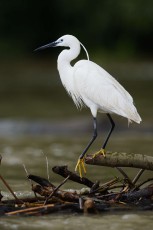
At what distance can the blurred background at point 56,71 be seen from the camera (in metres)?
14.0

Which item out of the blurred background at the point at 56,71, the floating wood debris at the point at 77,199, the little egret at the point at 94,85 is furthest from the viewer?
the blurred background at the point at 56,71

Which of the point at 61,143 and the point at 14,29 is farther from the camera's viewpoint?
the point at 14,29

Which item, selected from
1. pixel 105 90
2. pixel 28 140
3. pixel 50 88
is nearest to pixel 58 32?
pixel 50 88

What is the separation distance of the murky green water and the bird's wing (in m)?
1.24

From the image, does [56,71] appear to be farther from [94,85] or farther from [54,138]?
Answer: [94,85]

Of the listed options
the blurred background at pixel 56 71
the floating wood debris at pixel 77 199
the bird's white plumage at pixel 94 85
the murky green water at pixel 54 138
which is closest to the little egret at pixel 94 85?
the bird's white plumage at pixel 94 85

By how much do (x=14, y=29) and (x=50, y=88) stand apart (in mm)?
15792

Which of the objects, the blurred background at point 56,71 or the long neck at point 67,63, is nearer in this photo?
the long neck at point 67,63

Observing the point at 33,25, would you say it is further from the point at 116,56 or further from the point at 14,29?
the point at 116,56

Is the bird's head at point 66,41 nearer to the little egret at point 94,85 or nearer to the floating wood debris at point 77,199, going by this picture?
the little egret at point 94,85

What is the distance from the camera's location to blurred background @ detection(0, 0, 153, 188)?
1400 cm

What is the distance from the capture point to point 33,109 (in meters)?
19.1

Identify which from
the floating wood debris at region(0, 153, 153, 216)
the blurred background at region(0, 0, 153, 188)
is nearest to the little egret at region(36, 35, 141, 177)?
the floating wood debris at region(0, 153, 153, 216)

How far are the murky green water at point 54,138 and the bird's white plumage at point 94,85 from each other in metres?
1.21
